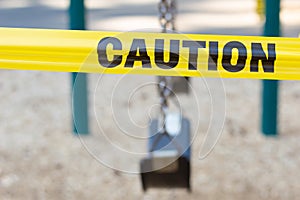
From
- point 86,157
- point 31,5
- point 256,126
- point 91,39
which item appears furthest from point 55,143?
point 31,5

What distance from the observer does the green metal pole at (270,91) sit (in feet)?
8.53

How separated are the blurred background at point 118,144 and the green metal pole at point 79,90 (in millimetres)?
56

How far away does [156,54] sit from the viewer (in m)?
1.34

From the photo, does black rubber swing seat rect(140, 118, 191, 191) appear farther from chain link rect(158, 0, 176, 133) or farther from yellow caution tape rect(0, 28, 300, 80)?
yellow caution tape rect(0, 28, 300, 80)

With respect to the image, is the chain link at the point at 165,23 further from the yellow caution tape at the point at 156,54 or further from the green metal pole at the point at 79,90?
the green metal pole at the point at 79,90

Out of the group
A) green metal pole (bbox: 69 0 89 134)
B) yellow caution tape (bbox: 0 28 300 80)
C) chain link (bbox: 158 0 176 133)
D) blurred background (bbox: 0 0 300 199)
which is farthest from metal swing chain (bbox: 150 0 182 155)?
green metal pole (bbox: 69 0 89 134)

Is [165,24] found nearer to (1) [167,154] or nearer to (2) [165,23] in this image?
(2) [165,23]

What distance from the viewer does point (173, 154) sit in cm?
185

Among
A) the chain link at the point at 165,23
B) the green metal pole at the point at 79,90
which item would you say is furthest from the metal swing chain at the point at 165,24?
the green metal pole at the point at 79,90

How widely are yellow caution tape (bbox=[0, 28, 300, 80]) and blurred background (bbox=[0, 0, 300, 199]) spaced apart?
328mm

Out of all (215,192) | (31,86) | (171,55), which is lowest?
(215,192)

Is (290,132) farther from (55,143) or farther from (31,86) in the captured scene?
(31,86)

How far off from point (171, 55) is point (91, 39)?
0.18 m

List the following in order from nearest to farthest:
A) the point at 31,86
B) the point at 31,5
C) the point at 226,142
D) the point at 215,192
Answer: the point at 215,192 < the point at 226,142 < the point at 31,86 < the point at 31,5
